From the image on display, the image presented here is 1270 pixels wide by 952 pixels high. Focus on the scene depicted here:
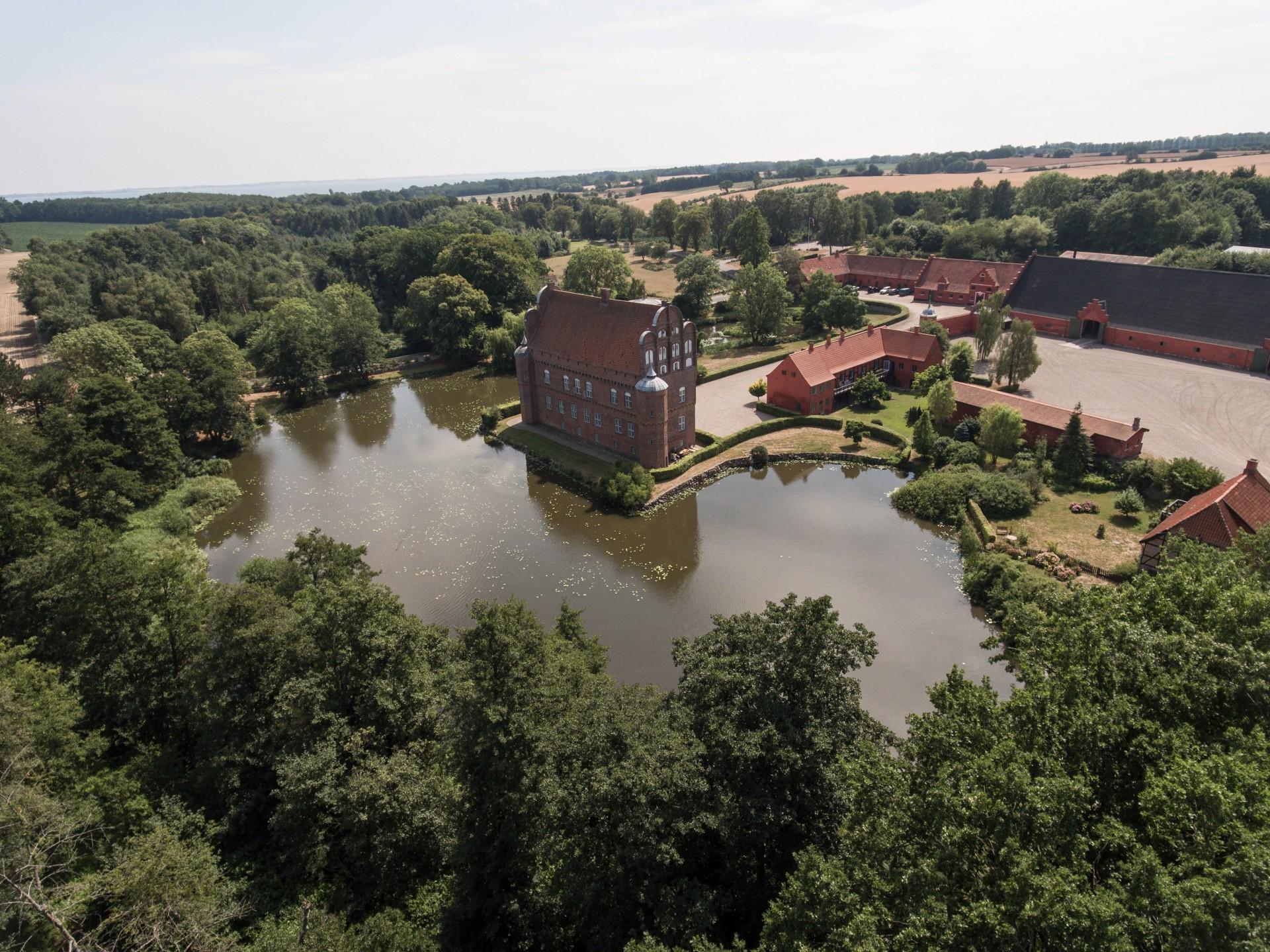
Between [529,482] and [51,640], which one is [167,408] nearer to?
[529,482]

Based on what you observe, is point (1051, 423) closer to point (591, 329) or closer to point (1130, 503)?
point (1130, 503)

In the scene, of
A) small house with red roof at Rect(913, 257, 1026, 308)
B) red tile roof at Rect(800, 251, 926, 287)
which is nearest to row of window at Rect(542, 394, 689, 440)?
small house with red roof at Rect(913, 257, 1026, 308)

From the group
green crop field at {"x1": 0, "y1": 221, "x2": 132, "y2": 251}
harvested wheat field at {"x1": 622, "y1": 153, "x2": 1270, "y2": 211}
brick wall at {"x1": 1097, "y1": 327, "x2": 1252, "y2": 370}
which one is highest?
harvested wheat field at {"x1": 622, "y1": 153, "x2": 1270, "y2": 211}

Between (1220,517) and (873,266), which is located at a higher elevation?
(873,266)

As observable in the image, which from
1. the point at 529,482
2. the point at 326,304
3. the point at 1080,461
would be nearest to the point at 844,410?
the point at 1080,461

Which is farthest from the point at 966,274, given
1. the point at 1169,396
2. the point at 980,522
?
the point at 980,522

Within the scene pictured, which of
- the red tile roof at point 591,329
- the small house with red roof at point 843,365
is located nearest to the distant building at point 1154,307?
the small house with red roof at point 843,365

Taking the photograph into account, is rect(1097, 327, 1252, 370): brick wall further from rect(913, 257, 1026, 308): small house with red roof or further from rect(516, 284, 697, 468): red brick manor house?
rect(516, 284, 697, 468): red brick manor house
